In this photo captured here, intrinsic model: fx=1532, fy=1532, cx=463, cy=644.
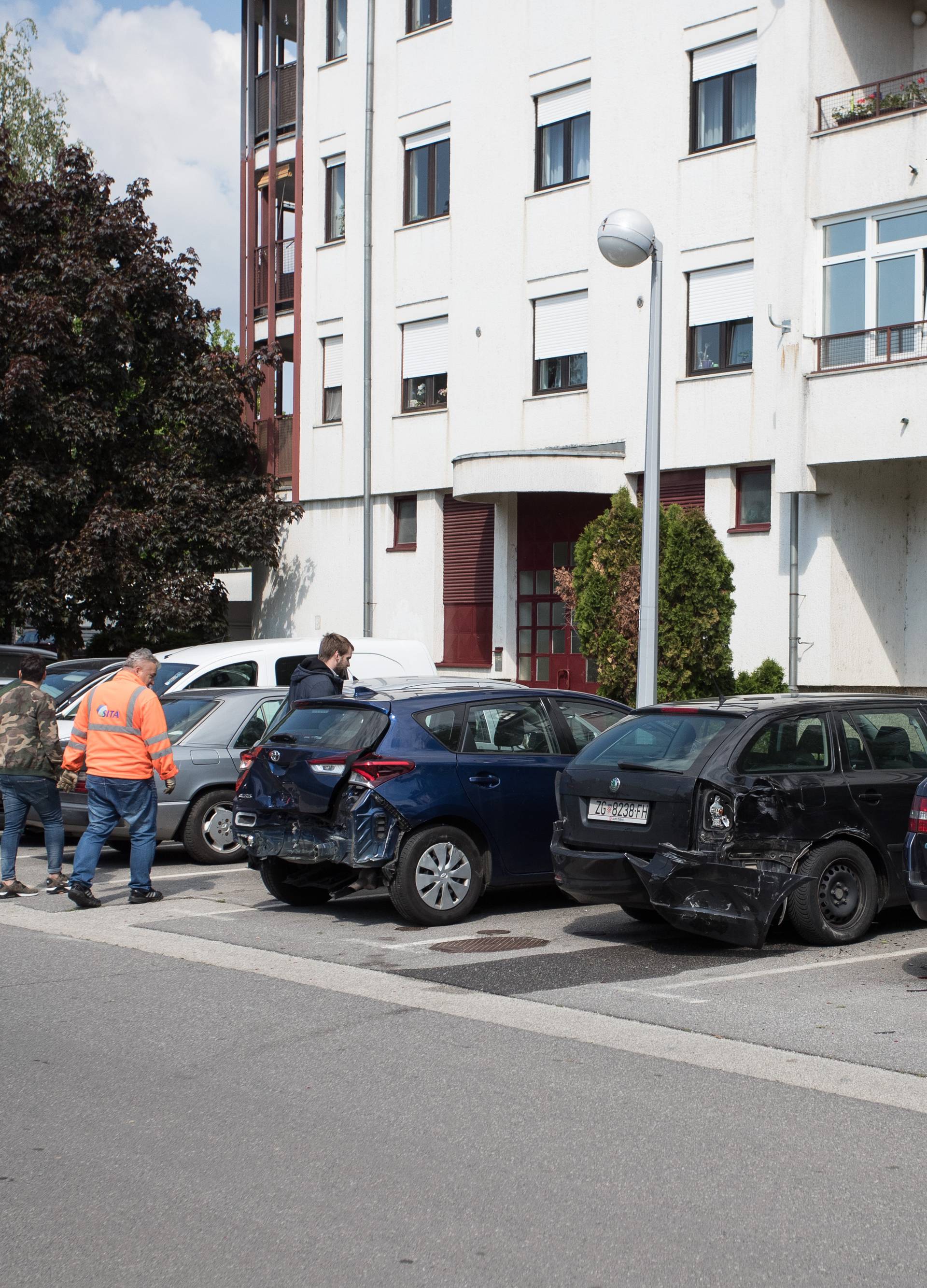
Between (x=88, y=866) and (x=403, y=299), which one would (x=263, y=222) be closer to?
(x=403, y=299)

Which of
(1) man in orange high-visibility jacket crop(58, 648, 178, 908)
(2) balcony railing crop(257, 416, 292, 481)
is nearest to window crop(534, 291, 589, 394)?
(2) balcony railing crop(257, 416, 292, 481)

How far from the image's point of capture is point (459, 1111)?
583 cm

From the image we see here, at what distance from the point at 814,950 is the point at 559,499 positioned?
625 inches

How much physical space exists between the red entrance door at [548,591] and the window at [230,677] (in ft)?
29.8

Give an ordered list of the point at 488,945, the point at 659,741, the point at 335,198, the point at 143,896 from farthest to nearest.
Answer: the point at 335,198
the point at 143,896
the point at 488,945
the point at 659,741

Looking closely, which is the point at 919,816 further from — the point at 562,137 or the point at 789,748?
the point at 562,137

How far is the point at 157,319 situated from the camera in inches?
1085

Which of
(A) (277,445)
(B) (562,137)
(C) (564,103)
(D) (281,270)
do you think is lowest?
(A) (277,445)

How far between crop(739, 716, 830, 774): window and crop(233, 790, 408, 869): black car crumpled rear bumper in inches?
93.1

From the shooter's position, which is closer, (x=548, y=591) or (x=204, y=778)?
(x=204, y=778)

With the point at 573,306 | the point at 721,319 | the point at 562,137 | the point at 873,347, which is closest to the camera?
the point at 873,347

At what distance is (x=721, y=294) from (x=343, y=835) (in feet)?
47.8

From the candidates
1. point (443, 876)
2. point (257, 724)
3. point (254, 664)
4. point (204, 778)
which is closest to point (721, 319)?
point (254, 664)

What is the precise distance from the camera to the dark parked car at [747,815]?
8.80 metres
